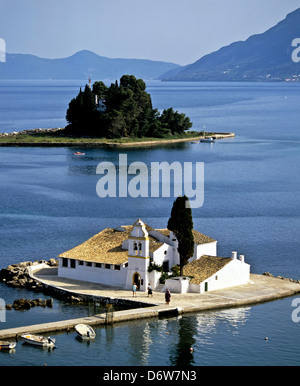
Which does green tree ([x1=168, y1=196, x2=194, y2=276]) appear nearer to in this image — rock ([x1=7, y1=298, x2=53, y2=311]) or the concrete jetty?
the concrete jetty

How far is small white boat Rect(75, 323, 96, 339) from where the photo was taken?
138ft

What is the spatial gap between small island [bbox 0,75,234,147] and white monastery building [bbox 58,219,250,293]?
81.2 meters

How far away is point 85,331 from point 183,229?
9.94 metres

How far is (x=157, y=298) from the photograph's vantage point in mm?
47562

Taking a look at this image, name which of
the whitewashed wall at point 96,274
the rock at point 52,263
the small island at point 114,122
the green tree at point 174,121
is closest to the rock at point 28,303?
the whitewashed wall at point 96,274

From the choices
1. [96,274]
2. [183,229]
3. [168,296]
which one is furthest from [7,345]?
[183,229]

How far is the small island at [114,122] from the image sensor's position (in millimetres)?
134875

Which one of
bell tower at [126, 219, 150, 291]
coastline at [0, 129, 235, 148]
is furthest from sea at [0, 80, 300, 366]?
bell tower at [126, 219, 150, 291]

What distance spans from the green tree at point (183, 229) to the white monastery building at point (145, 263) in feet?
2.44

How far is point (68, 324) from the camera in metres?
43.3

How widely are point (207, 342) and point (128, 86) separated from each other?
102m

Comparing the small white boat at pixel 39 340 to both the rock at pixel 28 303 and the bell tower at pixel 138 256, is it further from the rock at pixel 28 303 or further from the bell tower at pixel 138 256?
the bell tower at pixel 138 256

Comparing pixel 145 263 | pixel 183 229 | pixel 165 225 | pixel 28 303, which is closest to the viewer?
pixel 28 303

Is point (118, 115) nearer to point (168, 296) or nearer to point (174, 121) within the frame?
point (174, 121)
